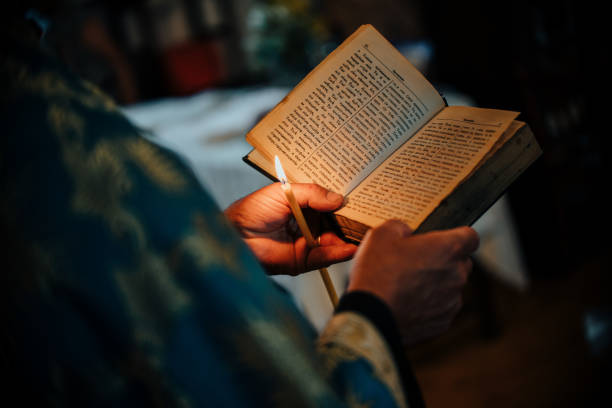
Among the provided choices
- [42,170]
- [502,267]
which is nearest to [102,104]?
[42,170]

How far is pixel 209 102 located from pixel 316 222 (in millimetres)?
2101

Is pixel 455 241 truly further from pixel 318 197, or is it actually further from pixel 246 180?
pixel 246 180

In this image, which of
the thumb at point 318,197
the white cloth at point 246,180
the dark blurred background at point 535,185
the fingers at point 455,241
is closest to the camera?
the fingers at point 455,241

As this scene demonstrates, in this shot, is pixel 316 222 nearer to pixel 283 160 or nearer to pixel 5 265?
pixel 283 160

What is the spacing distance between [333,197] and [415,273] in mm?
175

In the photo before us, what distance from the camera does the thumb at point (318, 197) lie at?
569 mm

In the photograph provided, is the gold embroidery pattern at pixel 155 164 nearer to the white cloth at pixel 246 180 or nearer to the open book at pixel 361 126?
the open book at pixel 361 126

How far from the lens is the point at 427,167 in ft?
1.81

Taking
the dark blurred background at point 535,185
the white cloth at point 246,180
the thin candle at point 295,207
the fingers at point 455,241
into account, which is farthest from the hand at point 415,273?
the dark blurred background at point 535,185

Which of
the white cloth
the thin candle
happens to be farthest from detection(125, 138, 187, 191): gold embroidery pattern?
the white cloth

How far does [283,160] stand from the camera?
24.1 inches

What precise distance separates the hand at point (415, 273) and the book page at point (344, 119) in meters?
0.17

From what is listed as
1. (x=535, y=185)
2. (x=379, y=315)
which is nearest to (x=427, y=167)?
(x=379, y=315)

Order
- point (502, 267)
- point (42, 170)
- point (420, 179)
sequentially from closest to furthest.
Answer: point (42, 170) < point (420, 179) < point (502, 267)
